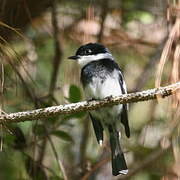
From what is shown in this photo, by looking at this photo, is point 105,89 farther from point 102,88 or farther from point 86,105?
point 86,105

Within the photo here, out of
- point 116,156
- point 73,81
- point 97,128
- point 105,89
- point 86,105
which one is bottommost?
point 86,105

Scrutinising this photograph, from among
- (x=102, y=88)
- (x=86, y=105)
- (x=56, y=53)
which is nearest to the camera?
(x=86, y=105)

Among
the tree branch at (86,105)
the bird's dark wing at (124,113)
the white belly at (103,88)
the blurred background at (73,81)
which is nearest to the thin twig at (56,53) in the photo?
the blurred background at (73,81)

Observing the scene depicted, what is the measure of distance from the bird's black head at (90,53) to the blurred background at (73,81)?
96 millimetres

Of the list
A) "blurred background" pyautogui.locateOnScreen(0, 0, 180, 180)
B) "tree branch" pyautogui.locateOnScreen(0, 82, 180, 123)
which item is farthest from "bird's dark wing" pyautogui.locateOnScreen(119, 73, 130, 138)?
"tree branch" pyautogui.locateOnScreen(0, 82, 180, 123)

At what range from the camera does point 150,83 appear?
4.22 m

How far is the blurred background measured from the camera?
2709 millimetres

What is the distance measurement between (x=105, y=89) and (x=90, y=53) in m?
0.35

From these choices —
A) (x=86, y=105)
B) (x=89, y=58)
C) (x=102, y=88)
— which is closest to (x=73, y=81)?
(x=89, y=58)

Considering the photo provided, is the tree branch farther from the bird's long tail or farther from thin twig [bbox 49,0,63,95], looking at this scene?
thin twig [bbox 49,0,63,95]

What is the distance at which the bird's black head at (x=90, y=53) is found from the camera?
3.16 metres

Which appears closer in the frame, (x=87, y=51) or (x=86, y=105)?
(x=86, y=105)

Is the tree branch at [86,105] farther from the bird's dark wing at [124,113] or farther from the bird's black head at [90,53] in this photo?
the bird's black head at [90,53]

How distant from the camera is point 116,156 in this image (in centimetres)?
300
